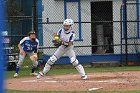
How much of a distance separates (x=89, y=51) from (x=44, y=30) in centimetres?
221

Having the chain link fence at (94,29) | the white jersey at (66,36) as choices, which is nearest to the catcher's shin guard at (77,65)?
the white jersey at (66,36)

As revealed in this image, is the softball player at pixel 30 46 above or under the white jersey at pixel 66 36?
under

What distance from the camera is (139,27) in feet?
61.8

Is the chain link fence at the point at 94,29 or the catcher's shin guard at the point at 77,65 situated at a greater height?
the chain link fence at the point at 94,29

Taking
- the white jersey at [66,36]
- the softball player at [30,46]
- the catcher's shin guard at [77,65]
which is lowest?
the catcher's shin guard at [77,65]

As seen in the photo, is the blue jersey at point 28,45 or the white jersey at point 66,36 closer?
the white jersey at point 66,36

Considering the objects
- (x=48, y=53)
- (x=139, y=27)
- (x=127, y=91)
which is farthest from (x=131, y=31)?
(x=127, y=91)

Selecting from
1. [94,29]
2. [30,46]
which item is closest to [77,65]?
[30,46]

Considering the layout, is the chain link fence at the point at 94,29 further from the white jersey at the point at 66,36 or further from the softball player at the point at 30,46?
the white jersey at the point at 66,36

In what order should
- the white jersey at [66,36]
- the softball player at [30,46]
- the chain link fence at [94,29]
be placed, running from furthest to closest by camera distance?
the chain link fence at [94,29] < the softball player at [30,46] < the white jersey at [66,36]

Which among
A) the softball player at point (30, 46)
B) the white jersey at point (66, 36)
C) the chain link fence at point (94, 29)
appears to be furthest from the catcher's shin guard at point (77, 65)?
the chain link fence at point (94, 29)

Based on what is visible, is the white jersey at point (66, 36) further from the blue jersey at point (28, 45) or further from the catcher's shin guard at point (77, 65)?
the blue jersey at point (28, 45)

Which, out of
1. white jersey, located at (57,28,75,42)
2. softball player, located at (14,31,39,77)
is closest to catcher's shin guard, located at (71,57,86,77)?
white jersey, located at (57,28,75,42)

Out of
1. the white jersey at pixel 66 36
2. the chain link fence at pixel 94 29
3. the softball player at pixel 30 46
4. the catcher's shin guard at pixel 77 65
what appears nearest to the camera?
the white jersey at pixel 66 36
